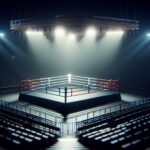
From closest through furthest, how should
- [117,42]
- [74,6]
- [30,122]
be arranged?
[30,122] < [74,6] < [117,42]

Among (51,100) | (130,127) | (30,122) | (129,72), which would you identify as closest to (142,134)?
(130,127)

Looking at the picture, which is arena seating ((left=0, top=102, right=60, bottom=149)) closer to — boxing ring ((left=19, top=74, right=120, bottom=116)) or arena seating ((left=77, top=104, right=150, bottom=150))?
arena seating ((left=77, top=104, right=150, bottom=150))

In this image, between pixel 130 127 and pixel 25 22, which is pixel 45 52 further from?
pixel 130 127

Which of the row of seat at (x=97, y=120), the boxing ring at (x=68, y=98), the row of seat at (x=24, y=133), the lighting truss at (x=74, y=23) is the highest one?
the lighting truss at (x=74, y=23)

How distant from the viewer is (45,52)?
19156mm

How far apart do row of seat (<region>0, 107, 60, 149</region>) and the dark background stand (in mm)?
8378

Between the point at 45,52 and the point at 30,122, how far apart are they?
1016cm

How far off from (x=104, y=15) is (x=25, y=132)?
1078 cm

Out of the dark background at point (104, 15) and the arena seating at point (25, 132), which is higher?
the dark background at point (104, 15)

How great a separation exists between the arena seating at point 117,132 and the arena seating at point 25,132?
111cm

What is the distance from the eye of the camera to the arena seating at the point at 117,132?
300 inches

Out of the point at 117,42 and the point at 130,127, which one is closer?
the point at 130,127

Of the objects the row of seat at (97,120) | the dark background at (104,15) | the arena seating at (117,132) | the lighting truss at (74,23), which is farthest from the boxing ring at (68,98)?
the lighting truss at (74,23)

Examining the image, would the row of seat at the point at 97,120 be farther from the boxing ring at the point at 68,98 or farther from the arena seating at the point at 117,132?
the boxing ring at the point at 68,98
